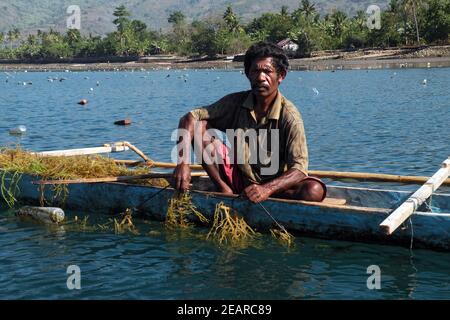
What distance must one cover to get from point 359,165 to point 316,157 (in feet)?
6.13

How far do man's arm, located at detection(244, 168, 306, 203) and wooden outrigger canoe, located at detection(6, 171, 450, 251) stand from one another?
329 mm

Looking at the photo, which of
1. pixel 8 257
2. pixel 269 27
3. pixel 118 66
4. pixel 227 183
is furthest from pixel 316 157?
pixel 118 66

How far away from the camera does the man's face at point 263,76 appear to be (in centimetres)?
812

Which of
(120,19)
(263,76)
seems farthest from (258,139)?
(120,19)

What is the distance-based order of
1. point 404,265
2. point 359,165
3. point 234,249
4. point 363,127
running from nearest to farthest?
point 404,265 < point 234,249 < point 359,165 < point 363,127

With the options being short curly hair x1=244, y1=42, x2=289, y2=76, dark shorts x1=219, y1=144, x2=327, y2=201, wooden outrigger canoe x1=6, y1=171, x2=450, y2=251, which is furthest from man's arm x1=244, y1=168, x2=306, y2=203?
short curly hair x1=244, y1=42, x2=289, y2=76

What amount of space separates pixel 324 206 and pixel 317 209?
117mm

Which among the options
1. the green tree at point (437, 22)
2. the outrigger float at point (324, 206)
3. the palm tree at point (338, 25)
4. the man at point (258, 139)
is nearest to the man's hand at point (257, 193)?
the man at point (258, 139)

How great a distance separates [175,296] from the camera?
7.24m

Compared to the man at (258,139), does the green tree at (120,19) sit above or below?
above

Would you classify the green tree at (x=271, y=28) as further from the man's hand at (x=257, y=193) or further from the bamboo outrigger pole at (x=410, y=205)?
the man's hand at (x=257, y=193)

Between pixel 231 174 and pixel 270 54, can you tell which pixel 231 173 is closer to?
pixel 231 174

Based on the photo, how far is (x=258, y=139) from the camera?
8.56 metres
